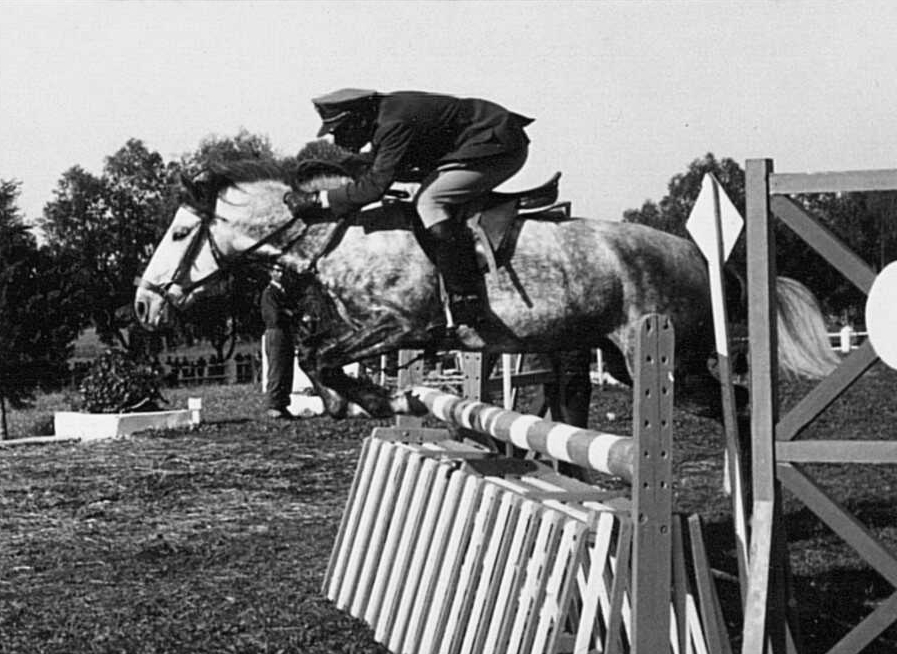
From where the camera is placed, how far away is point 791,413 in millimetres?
3695

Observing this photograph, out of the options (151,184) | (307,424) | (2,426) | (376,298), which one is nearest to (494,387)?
(376,298)

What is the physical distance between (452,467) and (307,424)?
9.01 meters

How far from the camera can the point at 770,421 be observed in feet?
12.2

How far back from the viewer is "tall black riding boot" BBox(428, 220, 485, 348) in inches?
242

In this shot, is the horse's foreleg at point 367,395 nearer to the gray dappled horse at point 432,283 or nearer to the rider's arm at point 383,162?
the gray dappled horse at point 432,283

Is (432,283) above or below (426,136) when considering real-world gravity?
below

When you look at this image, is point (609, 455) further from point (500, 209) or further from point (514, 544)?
point (500, 209)

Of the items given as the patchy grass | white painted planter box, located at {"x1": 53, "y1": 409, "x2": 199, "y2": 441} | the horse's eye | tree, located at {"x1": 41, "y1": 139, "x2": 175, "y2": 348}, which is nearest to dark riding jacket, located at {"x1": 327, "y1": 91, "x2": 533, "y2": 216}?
the horse's eye

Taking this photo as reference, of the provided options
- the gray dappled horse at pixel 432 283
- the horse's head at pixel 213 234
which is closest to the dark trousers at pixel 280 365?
the horse's head at pixel 213 234

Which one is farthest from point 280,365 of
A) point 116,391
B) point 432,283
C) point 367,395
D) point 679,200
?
point 679,200

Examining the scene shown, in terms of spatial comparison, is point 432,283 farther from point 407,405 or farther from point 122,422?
point 122,422

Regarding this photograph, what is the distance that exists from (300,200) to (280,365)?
3.26 meters

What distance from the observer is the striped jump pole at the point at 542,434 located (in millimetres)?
3582

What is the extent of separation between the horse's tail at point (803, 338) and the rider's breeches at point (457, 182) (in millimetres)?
1573
